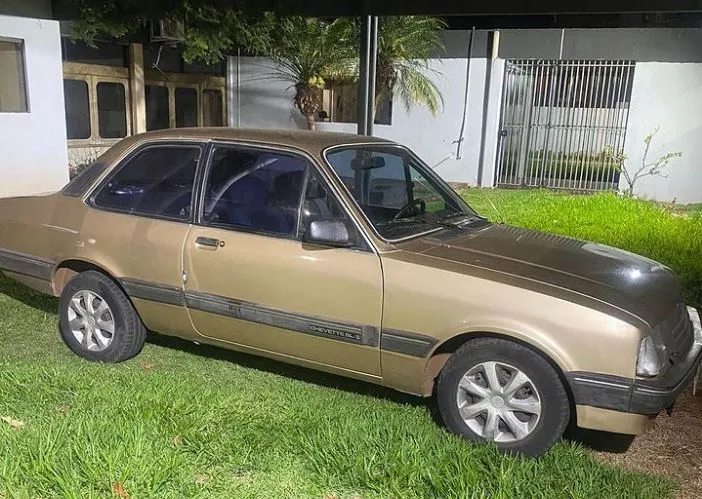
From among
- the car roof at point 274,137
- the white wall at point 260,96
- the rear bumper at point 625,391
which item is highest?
the white wall at point 260,96

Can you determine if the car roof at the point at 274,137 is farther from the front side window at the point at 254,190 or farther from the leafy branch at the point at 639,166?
the leafy branch at the point at 639,166

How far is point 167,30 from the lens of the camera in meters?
11.2

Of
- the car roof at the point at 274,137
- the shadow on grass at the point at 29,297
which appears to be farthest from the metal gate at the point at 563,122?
the shadow on grass at the point at 29,297

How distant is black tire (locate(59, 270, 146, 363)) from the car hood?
215 cm

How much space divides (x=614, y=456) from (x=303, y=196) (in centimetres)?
230

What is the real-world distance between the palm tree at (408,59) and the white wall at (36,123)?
627cm

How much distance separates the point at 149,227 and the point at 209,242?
51 centimetres

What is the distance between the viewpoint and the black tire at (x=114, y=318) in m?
4.60

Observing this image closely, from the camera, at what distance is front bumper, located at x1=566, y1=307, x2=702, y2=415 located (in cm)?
Result: 318

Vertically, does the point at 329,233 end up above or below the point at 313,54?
below

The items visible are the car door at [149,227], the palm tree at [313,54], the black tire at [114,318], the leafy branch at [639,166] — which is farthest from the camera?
the leafy branch at [639,166]

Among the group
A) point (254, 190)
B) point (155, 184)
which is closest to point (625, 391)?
point (254, 190)

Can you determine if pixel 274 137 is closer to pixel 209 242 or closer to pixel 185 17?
pixel 209 242

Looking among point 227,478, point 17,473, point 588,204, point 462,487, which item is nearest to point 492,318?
point 462,487
